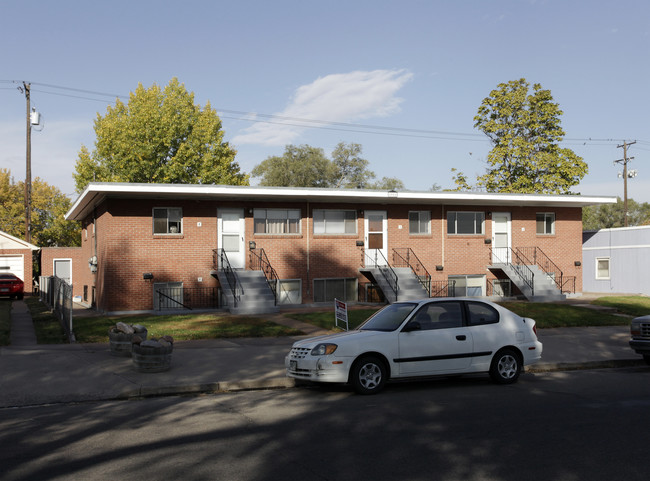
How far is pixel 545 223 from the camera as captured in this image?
3225 cm

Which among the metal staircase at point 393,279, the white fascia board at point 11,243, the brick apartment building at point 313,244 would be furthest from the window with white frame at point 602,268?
the white fascia board at point 11,243

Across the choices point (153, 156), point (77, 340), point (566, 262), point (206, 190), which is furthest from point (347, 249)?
point (153, 156)

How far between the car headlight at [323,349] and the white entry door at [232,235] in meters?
16.1

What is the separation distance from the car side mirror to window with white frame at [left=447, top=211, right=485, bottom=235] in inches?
769

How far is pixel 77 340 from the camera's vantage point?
1670 cm

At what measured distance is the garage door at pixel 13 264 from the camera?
4153 centimetres

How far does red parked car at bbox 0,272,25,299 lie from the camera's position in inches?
1453

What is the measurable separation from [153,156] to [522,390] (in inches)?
1449

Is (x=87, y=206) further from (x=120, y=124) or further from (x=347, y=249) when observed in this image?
(x=120, y=124)

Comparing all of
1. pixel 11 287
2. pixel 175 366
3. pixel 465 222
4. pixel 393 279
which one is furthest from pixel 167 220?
pixel 11 287

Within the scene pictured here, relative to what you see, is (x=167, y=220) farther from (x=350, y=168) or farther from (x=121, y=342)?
(x=350, y=168)

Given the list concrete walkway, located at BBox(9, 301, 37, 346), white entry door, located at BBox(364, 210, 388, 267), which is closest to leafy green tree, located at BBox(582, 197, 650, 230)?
white entry door, located at BBox(364, 210, 388, 267)

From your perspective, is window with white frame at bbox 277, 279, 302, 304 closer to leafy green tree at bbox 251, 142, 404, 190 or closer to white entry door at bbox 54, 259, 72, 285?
white entry door at bbox 54, 259, 72, 285

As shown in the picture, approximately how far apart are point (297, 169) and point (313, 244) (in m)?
40.5
